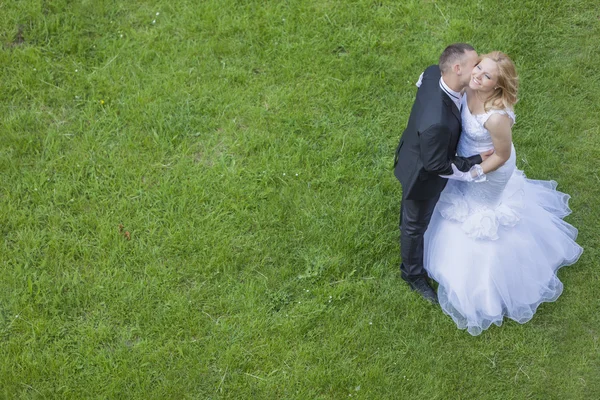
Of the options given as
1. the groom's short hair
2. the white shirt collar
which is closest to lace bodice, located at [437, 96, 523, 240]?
the white shirt collar

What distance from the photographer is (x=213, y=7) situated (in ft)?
25.9

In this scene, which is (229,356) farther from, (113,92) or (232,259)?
(113,92)

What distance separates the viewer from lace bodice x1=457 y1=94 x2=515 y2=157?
5059mm

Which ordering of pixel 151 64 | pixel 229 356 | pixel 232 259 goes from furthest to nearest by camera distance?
pixel 151 64 → pixel 232 259 → pixel 229 356

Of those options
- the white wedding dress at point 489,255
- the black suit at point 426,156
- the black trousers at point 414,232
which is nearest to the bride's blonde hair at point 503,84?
the black suit at point 426,156

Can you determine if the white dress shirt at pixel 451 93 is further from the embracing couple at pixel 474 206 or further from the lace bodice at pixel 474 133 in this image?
the lace bodice at pixel 474 133

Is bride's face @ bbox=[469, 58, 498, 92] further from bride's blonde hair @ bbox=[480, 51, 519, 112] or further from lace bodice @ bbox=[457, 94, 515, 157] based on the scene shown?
lace bodice @ bbox=[457, 94, 515, 157]

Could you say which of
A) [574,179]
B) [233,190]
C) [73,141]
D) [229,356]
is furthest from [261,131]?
[574,179]

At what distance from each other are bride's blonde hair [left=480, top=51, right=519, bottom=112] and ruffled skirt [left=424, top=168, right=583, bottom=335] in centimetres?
97

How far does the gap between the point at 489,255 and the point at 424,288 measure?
0.72 meters

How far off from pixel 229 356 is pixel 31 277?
2074 millimetres

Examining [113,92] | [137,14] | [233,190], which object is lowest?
[233,190]

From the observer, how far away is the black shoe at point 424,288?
20.1ft

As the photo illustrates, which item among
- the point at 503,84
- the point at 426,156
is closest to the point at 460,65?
the point at 503,84
